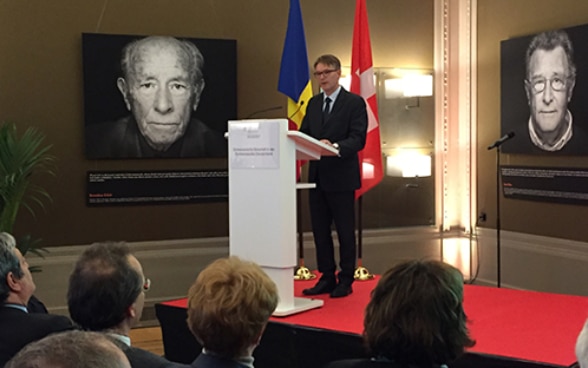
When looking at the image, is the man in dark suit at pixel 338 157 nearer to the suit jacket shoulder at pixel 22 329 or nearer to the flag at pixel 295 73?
the flag at pixel 295 73

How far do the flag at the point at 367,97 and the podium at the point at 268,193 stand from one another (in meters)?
1.96

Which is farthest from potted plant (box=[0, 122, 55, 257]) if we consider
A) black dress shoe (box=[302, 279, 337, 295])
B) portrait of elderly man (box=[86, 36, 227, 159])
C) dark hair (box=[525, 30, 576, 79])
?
dark hair (box=[525, 30, 576, 79])

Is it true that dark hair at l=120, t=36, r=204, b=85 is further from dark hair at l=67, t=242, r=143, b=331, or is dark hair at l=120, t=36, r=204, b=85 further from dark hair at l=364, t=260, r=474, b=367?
dark hair at l=364, t=260, r=474, b=367

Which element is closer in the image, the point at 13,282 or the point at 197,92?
the point at 13,282

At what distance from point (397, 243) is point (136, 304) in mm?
4955

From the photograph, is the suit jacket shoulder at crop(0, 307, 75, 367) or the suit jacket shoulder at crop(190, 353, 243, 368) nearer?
the suit jacket shoulder at crop(190, 353, 243, 368)

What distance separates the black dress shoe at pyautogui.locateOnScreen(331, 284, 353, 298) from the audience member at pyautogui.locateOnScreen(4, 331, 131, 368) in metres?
3.71

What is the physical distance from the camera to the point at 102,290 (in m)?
2.26

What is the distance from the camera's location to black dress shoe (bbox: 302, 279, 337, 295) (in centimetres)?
476

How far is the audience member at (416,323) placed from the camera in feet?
6.14

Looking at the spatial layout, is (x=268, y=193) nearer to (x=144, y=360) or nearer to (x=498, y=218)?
(x=144, y=360)

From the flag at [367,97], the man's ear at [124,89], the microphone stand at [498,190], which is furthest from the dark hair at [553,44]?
the man's ear at [124,89]

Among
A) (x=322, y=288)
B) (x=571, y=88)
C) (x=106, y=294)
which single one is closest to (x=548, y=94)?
(x=571, y=88)

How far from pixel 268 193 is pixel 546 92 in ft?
10.1
